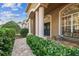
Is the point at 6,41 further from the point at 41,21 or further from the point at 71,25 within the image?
the point at 71,25

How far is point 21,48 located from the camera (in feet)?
16.4

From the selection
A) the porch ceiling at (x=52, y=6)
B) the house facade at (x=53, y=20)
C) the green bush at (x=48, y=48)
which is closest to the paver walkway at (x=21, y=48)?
the green bush at (x=48, y=48)

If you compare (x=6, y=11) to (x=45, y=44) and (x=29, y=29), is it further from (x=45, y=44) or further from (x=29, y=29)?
(x=45, y=44)

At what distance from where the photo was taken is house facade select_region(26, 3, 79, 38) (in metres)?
5.03

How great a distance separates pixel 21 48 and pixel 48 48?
1.37 ft

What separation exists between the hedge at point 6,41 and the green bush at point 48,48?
267mm

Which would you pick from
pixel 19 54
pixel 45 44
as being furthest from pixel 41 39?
pixel 19 54

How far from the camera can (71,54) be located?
4922mm

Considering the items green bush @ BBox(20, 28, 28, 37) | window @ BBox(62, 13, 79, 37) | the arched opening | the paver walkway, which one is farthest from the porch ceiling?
the paver walkway

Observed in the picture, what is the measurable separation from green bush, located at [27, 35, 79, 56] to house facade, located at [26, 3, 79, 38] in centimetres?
11

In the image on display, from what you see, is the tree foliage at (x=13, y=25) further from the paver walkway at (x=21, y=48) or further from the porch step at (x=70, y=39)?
the porch step at (x=70, y=39)

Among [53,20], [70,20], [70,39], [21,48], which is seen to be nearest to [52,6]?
[53,20]

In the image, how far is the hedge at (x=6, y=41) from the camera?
4.94 meters

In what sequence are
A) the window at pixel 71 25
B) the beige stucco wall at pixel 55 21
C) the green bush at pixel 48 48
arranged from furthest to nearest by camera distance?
the beige stucco wall at pixel 55 21, the window at pixel 71 25, the green bush at pixel 48 48
